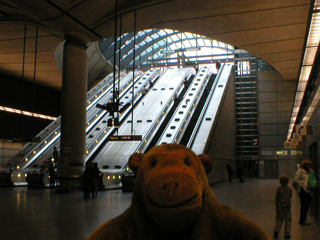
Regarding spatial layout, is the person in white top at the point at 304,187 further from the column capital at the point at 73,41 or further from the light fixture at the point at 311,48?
the column capital at the point at 73,41

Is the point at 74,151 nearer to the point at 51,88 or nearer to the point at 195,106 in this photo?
the point at 195,106

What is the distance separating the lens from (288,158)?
32938 mm

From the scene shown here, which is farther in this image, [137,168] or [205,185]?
[137,168]

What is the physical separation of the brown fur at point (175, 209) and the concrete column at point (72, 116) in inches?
508

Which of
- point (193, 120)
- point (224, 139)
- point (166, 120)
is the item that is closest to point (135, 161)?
point (193, 120)

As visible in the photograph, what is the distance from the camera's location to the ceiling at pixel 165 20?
547 inches

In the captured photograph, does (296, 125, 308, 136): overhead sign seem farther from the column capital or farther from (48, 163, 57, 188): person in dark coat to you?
(48, 163, 57, 188): person in dark coat

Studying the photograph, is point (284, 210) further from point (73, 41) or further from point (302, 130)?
point (73, 41)

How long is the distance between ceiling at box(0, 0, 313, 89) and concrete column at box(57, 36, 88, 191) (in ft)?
3.33

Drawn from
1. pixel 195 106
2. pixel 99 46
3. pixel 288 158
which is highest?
pixel 99 46

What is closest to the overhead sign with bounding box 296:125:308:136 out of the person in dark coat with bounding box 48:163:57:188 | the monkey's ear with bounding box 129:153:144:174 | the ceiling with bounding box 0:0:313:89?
the ceiling with bounding box 0:0:313:89

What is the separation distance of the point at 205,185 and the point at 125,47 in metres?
39.8

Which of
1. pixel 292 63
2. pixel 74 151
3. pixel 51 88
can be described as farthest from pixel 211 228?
pixel 51 88

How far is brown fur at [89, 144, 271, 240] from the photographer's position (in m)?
2.00
